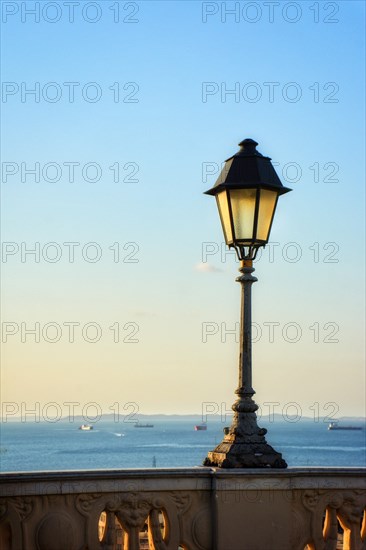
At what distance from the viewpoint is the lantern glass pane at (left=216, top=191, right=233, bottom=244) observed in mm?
8922

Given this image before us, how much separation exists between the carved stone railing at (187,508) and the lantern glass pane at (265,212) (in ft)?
7.18

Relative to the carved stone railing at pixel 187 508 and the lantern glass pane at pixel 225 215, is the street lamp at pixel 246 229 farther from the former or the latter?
the carved stone railing at pixel 187 508

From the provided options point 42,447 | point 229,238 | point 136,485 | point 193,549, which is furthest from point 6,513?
point 42,447

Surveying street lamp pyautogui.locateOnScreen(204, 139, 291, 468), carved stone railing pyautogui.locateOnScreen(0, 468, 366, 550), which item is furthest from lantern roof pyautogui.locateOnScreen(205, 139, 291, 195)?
carved stone railing pyautogui.locateOnScreen(0, 468, 366, 550)

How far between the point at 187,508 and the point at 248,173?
3058 millimetres

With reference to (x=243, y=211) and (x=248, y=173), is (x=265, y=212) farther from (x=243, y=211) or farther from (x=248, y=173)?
(x=248, y=173)

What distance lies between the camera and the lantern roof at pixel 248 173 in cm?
881

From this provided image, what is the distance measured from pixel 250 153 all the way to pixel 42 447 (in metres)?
172

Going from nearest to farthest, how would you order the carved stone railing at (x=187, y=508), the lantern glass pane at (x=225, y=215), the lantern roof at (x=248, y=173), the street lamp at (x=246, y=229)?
the carved stone railing at (x=187, y=508) → the street lamp at (x=246, y=229) → the lantern roof at (x=248, y=173) → the lantern glass pane at (x=225, y=215)

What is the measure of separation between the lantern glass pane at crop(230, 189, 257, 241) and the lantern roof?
0.07 meters

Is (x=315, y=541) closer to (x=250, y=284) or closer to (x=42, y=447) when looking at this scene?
(x=250, y=284)

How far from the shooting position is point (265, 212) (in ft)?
29.2

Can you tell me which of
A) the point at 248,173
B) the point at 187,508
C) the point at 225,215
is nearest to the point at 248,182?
the point at 248,173

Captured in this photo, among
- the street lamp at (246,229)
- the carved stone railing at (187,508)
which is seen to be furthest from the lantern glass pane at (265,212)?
the carved stone railing at (187,508)
